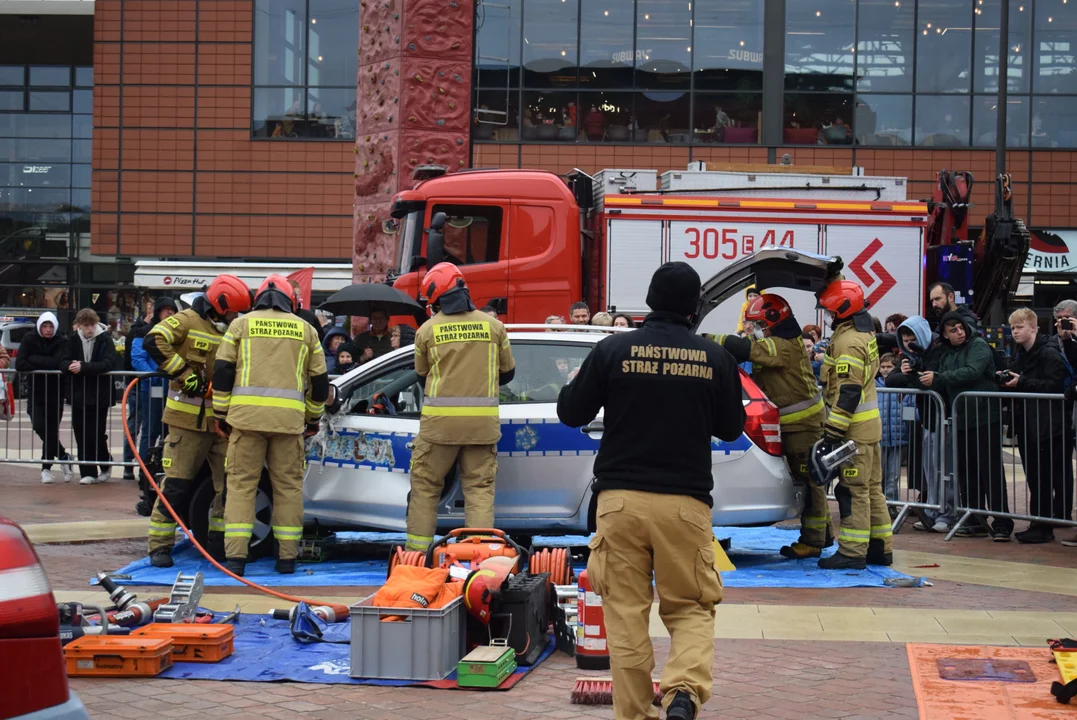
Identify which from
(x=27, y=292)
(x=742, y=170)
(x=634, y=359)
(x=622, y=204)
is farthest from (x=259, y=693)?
(x=27, y=292)

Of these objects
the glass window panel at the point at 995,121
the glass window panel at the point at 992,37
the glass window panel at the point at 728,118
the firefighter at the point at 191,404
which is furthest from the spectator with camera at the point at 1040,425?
the glass window panel at the point at 992,37

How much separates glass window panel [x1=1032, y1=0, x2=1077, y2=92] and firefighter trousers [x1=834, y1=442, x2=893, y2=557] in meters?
26.7

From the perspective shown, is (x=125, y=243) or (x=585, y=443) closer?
(x=585, y=443)

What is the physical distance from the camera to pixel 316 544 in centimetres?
977

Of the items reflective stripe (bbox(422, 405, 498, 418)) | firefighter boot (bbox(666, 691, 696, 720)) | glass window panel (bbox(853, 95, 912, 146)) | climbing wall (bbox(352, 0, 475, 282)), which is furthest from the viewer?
glass window panel (bbox(853, 95, 912, 146))

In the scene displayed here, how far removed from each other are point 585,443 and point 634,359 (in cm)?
395

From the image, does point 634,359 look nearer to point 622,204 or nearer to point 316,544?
point 316,544

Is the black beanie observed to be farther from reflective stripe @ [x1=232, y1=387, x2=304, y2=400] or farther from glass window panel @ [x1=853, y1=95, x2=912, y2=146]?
glass window panel @ [x1=853, y1=95, x2=912, y2=146]

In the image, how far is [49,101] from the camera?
45906 millimetres

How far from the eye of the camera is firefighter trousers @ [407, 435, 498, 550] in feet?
28.3

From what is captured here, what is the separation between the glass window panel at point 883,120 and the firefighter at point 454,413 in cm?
2579

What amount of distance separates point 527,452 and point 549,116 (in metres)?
24.7

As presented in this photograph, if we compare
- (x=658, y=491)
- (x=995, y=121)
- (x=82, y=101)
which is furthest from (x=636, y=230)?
(x=82, y=101)

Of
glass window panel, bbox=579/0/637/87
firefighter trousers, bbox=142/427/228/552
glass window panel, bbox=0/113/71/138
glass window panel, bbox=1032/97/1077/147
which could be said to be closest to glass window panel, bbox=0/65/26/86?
glass window panel, bbox=0/113/71/138
